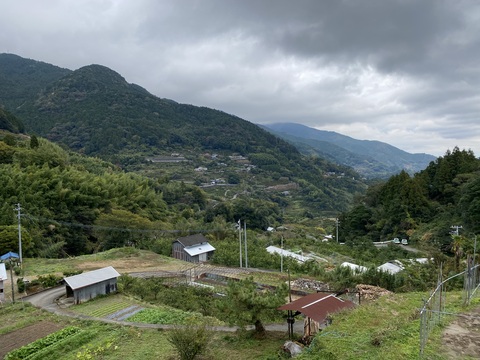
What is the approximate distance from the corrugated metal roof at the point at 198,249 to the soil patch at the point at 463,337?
23483 millimetres

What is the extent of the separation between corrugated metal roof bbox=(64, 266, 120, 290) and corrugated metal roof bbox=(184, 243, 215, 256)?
34.7 feet

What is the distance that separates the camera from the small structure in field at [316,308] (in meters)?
10.1

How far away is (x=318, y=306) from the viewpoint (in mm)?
10422

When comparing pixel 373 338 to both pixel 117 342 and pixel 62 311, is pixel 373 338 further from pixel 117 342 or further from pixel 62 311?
pixel 62 311

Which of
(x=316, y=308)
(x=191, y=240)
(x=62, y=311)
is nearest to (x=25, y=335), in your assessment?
(x=62, y=311)

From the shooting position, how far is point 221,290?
2066 cm

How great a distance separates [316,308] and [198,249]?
2112cm

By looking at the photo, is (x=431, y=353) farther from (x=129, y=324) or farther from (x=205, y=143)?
(x=205, y=143)

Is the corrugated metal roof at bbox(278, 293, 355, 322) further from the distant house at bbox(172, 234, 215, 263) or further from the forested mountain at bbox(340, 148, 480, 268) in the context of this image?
the forested mountain at bbox(340, 148, 480, 268)

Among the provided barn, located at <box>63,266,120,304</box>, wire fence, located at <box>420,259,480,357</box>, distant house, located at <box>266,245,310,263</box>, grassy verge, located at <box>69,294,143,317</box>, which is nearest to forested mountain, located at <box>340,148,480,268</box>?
distant house, located at <box>266,245,310,263</box>

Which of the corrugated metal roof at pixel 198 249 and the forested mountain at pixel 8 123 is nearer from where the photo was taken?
the corrugated metal roof at pixel 198 249

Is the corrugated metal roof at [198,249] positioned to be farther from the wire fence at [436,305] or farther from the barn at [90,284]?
the wire fence at [436,305]

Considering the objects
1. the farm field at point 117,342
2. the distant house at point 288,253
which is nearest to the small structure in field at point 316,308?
the farm field at point 117,342

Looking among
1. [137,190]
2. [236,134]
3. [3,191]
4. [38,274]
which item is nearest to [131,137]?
[236,134]
